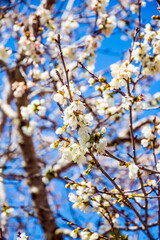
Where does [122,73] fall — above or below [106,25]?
below

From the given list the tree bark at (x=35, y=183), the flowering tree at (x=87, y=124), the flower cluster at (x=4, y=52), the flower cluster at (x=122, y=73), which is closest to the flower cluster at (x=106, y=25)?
the flowering tree at (x=87, y=124)

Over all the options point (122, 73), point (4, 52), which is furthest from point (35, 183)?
point (122, 73)

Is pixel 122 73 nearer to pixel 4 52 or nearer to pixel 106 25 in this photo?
pixel 106 25

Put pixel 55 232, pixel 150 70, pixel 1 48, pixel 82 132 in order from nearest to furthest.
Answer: pixel 82 132 → pixel 150 70 → pixel 55 232 → pixel 1 48

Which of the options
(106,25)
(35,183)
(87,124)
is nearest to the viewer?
(87,124)

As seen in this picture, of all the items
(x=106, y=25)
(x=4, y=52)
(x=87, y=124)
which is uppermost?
(x=106, y=25)

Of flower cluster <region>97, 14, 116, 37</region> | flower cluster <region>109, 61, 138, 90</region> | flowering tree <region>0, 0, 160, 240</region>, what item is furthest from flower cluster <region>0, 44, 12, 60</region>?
flower cluster <region>109, 61, 138, 90</region>

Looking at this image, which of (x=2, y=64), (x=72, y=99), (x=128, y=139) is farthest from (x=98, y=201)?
(x=2, y=64)

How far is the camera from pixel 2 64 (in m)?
4.09

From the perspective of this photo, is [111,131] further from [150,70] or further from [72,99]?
[72,99]

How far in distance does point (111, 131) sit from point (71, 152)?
10.2ft

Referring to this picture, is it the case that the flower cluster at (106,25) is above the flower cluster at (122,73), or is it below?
above

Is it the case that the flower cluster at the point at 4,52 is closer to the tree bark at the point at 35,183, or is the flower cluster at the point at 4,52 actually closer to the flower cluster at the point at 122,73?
the tree bark at the point at 35,183

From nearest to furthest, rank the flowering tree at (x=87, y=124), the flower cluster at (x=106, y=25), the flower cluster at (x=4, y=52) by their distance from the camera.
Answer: the flowering tree at (x=87, y=124) → the flower cluster at (x=106, y=25) → the flower cluster at (x=4, y=52)
